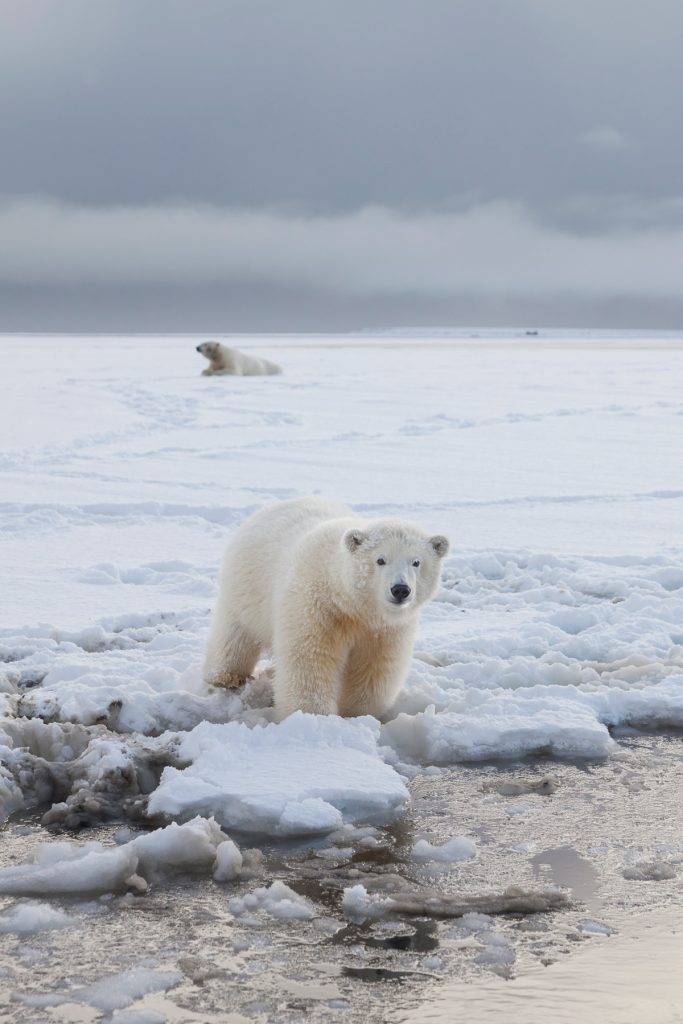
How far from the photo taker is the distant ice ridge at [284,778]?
3832 mm

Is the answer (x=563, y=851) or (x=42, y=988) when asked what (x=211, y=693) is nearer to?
(x=563, y=851)

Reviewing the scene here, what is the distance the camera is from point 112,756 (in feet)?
13.6

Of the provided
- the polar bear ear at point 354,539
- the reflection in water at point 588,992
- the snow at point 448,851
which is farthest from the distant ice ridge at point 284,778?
the reflection in water at point 588,992

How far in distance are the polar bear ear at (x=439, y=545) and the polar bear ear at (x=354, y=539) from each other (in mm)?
314

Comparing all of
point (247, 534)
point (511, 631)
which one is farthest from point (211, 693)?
point (511, 631)

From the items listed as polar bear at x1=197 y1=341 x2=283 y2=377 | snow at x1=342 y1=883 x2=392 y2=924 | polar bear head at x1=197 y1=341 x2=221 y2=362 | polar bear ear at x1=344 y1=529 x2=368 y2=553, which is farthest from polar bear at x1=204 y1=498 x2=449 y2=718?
polar bear at x1=197 y1=341 x2=283 y2=377

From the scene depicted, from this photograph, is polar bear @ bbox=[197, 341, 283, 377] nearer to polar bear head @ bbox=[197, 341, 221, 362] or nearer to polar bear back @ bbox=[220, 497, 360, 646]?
polar bear head @ bbox=[197, 341, 221, 362]

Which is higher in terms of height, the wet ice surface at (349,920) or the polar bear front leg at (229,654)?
the polar bear front leg at (229,654)

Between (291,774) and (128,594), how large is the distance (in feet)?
9.23

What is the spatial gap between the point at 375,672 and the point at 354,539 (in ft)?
1.96

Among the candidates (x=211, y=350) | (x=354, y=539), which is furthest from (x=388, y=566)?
(x=211, y=350)

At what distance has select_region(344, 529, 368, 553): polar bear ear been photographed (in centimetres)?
445

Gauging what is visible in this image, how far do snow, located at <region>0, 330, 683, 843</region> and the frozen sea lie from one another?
0.6 inches

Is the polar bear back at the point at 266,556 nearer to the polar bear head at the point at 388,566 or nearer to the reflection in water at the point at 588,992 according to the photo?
the polar bear head at the point at 388,566
